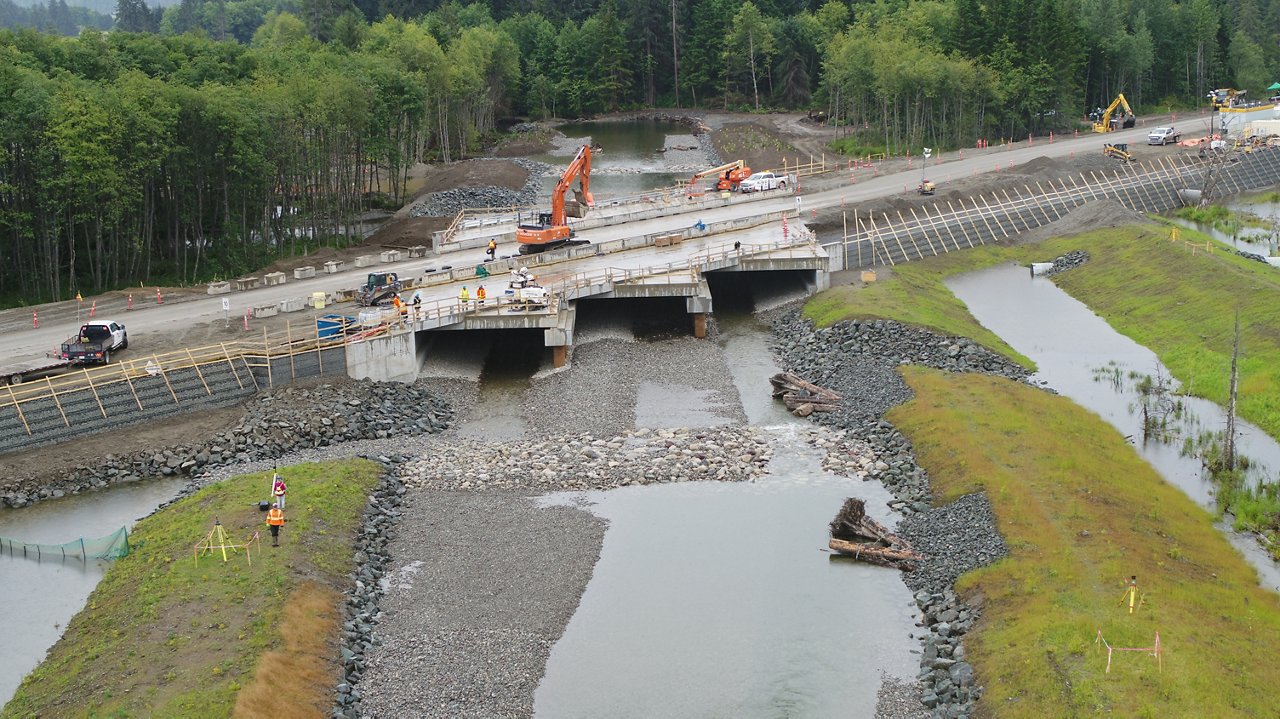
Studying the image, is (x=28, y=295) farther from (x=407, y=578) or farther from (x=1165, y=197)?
(x=1165, y=197)

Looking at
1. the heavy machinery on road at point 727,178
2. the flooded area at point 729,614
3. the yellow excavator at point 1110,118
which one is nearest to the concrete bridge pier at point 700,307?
the flooded area at point 729,614

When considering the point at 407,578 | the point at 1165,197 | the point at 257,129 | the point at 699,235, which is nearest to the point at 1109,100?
the point at 1165,197

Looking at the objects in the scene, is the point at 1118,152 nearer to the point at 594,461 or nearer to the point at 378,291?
the point at 378,291

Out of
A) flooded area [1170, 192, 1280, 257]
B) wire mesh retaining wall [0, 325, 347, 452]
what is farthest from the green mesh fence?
flooded area [1170, 192, 1280, 257]

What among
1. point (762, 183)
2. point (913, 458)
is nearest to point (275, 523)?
point (913, 458)

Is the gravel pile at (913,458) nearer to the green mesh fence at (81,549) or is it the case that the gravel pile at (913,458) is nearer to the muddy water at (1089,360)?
the muddy water at (1089,360)

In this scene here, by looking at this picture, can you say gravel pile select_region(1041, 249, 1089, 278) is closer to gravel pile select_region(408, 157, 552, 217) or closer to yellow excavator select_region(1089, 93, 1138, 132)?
gravel pile select_region(408, 157, 552, 217)
